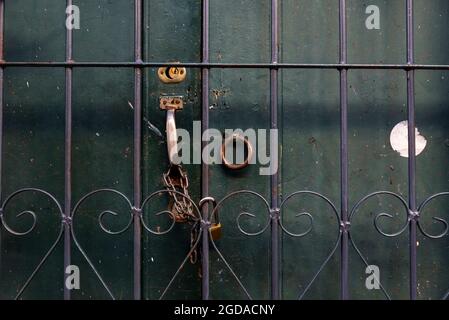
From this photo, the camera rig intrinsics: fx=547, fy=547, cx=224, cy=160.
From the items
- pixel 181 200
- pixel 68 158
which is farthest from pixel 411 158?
pixel 68 158

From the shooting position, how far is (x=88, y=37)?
67.0 inches

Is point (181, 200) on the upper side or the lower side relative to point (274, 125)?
lower

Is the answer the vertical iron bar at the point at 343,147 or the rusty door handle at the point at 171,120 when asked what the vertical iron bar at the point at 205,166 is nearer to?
the rusty door handle at the point at 171,120

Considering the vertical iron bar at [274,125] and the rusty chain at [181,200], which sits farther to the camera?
the rusty chain at [181,200]

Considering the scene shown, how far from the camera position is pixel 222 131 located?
66.0 inches

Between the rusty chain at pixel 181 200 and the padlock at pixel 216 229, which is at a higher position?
the rusty chain at pixel 181 200

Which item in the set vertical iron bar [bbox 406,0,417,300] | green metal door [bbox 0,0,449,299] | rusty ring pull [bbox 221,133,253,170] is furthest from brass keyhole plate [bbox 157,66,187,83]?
vertical iron bar [bbox 406,0,417,300]

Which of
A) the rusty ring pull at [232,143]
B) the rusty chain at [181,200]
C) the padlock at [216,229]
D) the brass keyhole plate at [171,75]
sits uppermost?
the brass keyhole plate at [171,75]

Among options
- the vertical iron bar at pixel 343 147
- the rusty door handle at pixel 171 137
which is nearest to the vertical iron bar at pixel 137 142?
the rusty door handle at pixel 171 137

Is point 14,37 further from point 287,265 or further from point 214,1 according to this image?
point 287,265

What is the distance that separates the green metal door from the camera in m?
1.68

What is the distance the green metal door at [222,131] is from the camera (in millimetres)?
1683

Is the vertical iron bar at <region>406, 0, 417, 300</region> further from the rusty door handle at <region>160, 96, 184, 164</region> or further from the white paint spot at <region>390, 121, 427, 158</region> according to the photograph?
the rusty door handle at <region>160, 96, 184, 164</region>

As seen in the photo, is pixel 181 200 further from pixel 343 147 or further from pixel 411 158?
pixel 411 158
